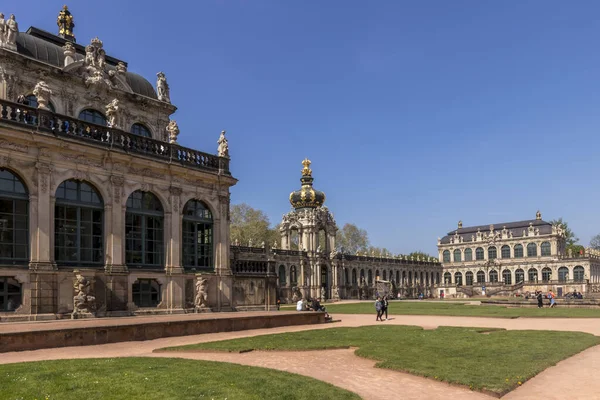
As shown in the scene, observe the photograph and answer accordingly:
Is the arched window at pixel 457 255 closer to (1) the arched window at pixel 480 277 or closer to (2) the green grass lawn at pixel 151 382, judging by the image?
(1) the arched window at pixel 480 277

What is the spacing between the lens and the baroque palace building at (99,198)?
76.0 feet

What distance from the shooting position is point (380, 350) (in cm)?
1847

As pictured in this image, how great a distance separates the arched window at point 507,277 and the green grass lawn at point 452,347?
109693 millimetres

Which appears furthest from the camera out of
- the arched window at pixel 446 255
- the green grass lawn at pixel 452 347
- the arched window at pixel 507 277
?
the arched window at pixel 446 255

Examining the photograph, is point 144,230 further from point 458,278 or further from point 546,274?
point 458,278

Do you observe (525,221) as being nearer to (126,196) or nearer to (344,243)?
(344,243)

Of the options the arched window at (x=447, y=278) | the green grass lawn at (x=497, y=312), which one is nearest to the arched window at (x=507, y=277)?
the arched window at (x=447, y=278)

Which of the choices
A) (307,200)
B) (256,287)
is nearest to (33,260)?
(256,287)

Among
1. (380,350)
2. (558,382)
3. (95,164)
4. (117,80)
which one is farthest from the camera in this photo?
(117,80)

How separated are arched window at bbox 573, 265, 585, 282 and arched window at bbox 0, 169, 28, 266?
118340 millimetres

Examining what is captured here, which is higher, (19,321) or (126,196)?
(126,196)

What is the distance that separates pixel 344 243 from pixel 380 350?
114695 mm

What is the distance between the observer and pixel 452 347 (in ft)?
63.9

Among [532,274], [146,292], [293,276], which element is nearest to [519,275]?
[532,274]
